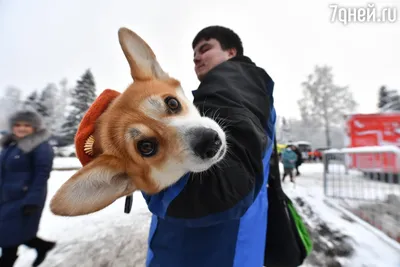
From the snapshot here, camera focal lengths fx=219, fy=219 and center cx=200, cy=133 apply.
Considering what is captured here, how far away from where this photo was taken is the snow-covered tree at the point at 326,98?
3472 cm

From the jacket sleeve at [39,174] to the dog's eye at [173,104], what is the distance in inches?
111

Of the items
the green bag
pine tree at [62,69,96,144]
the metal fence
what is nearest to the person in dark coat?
the green bag

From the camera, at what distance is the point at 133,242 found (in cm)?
392

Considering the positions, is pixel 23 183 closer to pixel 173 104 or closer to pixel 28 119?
pixel 28 119

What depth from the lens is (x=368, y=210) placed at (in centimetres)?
442

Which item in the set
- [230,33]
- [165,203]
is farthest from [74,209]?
[230,33]

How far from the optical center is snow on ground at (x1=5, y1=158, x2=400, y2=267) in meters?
3.16

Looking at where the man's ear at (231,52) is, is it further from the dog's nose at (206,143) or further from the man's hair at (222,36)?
the dog's nose at (206,143)

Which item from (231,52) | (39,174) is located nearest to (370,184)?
(231,52)

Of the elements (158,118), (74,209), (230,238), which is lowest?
(230,238)

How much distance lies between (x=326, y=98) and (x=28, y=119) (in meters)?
39.6

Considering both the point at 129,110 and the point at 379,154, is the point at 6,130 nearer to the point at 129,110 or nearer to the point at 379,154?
the point at 129,110

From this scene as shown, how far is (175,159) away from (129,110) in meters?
0.41

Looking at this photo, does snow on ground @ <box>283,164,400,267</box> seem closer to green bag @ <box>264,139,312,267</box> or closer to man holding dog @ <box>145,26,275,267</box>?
green bag @ <box>264,139,312,267</box>
